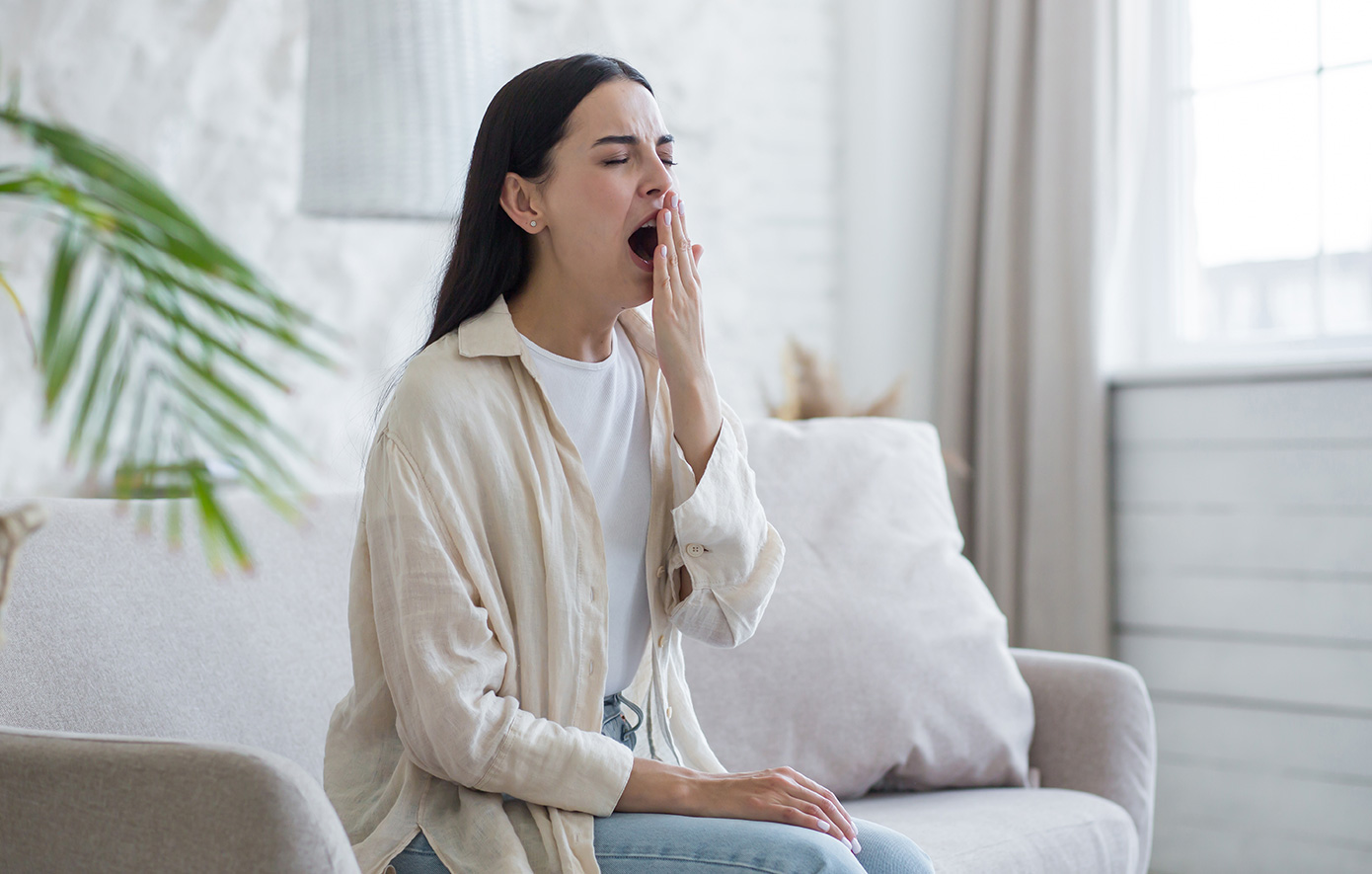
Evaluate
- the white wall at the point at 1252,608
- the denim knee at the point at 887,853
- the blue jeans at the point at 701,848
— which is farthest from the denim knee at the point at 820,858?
the white wall at the point at 1252,608

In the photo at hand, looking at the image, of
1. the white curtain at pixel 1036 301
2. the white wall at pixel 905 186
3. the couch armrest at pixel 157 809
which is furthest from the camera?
the white wall at pixel 905 186

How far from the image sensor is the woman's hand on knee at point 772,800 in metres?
1.12

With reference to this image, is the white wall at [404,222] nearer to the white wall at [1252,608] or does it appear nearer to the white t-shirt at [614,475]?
the white t-shirt at [614,475]

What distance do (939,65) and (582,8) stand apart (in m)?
0.87

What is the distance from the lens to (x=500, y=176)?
1.28m

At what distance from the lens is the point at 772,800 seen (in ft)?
3.69

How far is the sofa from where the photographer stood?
0.90 metres

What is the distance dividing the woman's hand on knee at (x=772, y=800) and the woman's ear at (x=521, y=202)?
57cm

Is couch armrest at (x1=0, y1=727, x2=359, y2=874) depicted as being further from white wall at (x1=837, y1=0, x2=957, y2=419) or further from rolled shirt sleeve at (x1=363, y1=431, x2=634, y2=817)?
white wall at (x1=837, y1=0, x2=957, y2=419)

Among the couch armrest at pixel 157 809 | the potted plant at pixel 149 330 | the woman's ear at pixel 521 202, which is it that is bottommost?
the couch armrest at pixel 157 809

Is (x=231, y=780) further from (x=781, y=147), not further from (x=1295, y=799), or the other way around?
(x=781, y=147)

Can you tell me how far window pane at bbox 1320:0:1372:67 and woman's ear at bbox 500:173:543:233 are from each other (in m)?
1.92

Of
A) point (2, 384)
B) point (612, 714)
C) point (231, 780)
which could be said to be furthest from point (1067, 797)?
point (2, 384)

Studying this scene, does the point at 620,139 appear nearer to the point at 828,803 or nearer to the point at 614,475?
the point at 614,475
